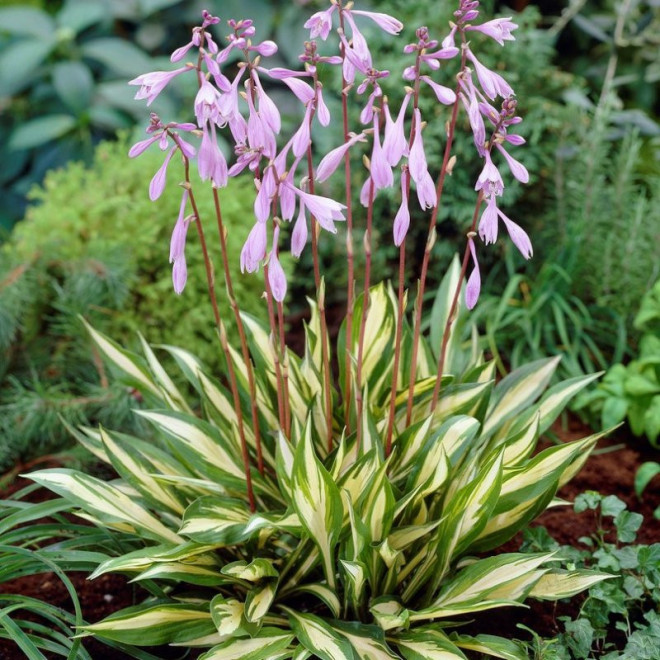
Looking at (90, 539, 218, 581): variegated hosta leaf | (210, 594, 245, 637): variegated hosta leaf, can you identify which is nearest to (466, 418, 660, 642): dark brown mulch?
(210, 594, 245, 637): variegated hosta leaf

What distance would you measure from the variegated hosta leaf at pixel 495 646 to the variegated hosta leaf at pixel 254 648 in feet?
1.20

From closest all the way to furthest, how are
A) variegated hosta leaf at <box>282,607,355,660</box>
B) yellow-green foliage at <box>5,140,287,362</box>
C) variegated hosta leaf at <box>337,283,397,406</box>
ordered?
variegated hosta leaf at <box>282,607,355,660</box>, variegated hosta leaf at <box>337,283,397,406</box>, yellow-green foliage at <box>5,140,287,362</box>

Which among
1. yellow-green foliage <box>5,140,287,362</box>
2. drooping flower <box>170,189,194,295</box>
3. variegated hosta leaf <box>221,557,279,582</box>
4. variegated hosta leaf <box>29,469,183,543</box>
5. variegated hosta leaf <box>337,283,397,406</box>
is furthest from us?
yellow-green foliage <box>5,140,287,362</box>

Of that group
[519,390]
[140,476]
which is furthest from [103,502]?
[519,390]

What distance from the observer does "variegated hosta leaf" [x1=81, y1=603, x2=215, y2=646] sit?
5.89 feet

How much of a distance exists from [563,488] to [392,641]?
110cm

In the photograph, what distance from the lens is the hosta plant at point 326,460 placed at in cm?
155

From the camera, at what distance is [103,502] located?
2.02m

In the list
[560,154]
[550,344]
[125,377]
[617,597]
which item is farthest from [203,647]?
[560,154]

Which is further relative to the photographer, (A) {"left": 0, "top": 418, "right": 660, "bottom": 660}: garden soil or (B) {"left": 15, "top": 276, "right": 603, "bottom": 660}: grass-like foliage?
(A) {"left": 0, "top": 418, "right": 660, "bottom": 660}: garden soil

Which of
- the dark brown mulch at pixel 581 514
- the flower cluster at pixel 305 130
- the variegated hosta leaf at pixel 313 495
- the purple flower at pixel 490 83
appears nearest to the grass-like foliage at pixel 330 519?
the variegated hosta leaf at pixel 313 495

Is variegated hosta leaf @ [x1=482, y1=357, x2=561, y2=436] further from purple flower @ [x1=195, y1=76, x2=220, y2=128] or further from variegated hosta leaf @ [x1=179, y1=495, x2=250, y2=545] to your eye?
purple flower @ [x1=195, y1=76, x2=220, y2=128]

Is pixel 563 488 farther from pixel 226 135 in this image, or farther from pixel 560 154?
pixel 226 135

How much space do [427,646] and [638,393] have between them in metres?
1.39
